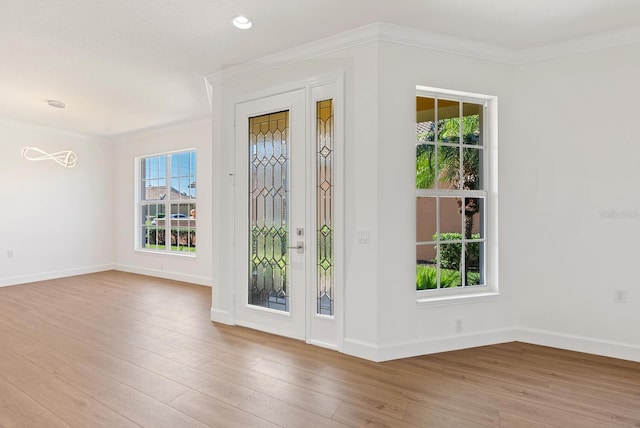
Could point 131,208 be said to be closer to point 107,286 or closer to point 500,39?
point 107,286

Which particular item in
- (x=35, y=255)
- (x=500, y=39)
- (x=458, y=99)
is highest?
(x=500, y=39)

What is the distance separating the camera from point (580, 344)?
3.19 metres

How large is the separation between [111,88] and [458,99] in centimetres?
408

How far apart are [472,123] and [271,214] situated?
2.20m

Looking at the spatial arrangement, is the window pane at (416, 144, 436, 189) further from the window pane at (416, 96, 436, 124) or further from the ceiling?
the ceiling

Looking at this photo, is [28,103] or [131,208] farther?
[131,208]

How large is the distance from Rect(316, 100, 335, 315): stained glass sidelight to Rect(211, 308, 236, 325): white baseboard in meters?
1.17

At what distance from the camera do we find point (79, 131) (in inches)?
261

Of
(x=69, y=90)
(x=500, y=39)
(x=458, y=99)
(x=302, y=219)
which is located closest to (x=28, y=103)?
(x=69, y=90)

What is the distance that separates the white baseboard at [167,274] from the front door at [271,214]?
248 centimetres

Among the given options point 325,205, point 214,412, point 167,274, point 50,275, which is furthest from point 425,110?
point 50,275

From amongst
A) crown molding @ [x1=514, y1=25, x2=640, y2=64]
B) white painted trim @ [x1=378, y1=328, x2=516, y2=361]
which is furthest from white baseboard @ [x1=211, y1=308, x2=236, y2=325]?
crown molding @ [x1=514, y1=25, x2=640, y2=64]

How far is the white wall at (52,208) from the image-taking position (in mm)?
5949

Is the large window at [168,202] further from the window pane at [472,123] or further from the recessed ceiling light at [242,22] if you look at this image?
the window pane at [472,123]
